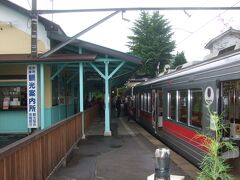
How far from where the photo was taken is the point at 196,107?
1025 centimetres

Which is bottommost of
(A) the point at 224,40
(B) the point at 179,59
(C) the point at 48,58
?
(C) the point at 48,58

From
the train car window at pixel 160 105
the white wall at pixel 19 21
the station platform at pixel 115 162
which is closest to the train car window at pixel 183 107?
the station platform at pixel 115 162

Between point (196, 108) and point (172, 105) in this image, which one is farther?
point (172, 105)

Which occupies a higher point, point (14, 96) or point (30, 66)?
point (30, 66)

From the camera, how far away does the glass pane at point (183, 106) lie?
11.2 metres

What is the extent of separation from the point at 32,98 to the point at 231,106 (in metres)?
8.42

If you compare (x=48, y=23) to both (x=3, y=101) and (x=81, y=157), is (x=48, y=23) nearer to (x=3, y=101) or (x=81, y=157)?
(x=3, y=101)

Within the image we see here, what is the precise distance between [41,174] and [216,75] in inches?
156

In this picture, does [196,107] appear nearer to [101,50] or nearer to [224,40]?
[101,50]

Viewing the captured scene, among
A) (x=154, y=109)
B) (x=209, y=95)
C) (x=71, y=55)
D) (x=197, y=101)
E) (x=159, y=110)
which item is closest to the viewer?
(x=209, y=95)

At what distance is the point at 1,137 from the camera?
1608 centimetres

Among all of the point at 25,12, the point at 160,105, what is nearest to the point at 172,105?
the point at 160,105

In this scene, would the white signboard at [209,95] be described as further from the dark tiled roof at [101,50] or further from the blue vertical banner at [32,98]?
the blue vertical banner at [32,98]

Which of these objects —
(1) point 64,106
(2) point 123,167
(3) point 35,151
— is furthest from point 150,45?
(3) point 35,151
